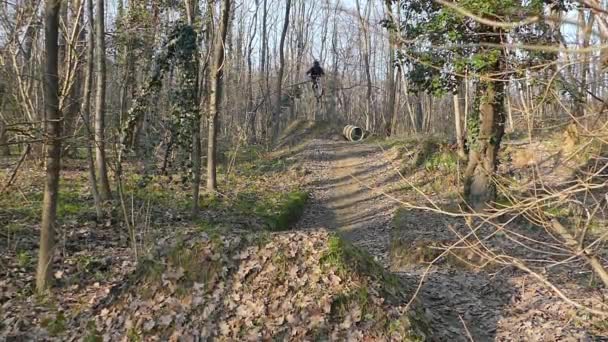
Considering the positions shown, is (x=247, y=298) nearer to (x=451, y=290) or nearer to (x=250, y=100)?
(x=451, y=290)

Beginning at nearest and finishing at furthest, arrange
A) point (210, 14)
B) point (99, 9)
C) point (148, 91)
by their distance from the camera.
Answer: point (99, 9) → point (148, 91) → point (210, 14)

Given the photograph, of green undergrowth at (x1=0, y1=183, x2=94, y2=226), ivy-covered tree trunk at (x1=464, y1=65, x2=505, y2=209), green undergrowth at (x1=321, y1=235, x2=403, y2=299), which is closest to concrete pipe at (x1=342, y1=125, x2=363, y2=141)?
ivy-covered tree trunk at (x1=464, y1=65, x2=505, y2=209)

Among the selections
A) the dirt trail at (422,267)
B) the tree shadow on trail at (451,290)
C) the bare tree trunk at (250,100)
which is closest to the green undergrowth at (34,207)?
the dirt trail at (422,267)

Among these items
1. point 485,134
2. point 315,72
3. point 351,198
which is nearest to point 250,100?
point 315,72

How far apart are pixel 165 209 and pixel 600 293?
690 centimetres

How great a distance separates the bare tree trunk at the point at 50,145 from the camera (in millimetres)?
5223

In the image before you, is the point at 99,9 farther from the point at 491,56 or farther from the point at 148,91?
the point at 491,56

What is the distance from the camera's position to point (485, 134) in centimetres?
944

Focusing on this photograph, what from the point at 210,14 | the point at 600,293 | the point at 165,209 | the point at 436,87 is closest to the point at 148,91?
the point at 165,209

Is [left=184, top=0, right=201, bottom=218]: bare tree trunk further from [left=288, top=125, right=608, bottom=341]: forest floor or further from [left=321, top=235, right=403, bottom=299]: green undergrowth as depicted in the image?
[left=321, top=235, right=403, bottom=299]: green undergrowth

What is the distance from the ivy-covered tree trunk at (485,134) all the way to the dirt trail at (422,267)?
78cm

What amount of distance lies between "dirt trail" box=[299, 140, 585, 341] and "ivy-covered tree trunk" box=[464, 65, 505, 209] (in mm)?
779

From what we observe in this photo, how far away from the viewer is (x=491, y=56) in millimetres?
7574

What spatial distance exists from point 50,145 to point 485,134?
712cm
